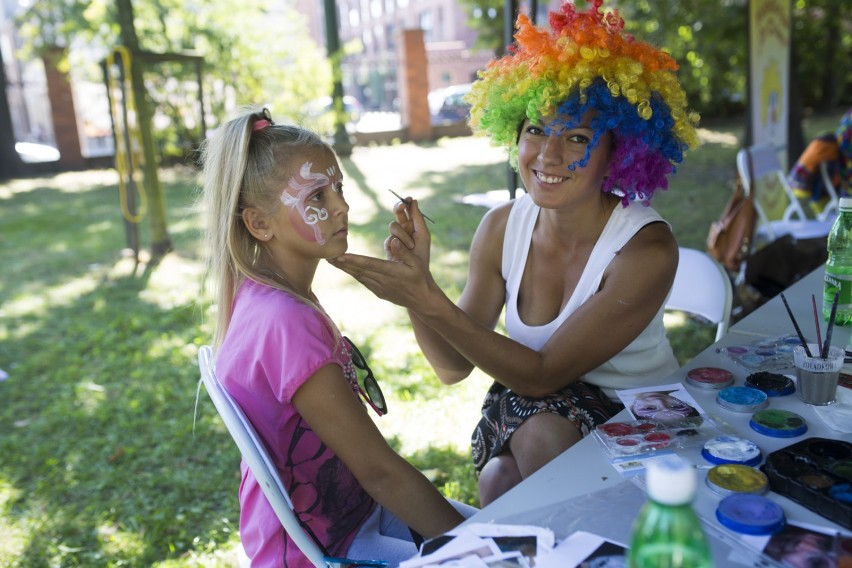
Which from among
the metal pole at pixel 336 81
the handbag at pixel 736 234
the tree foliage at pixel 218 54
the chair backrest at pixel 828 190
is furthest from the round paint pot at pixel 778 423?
the metal pole at pixel 336 81

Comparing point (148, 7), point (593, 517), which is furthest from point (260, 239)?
point (148, 7)

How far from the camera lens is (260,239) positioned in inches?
66.2

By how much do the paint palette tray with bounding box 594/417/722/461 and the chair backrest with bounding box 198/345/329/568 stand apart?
0.59 meters

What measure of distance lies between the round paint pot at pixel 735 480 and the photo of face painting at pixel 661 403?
21cm

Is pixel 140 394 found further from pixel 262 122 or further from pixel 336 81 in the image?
pixel 336 81

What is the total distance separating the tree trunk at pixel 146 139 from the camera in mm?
6055

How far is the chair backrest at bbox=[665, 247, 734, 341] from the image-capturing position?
2379 millimetres

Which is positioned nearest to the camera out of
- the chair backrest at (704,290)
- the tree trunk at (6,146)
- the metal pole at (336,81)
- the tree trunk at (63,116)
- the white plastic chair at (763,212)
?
the chair backrest at (704,290)

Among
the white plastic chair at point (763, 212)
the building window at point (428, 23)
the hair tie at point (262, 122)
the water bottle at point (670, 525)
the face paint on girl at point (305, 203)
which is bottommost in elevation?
the white plastic chair at point (763, 212)

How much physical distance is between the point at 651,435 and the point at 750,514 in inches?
11.6

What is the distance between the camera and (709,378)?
157 cm

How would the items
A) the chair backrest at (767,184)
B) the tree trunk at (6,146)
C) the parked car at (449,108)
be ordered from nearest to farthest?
the chair backrest at (767,184) → the tree trunk at (6,146) → the parked car at (449,108)

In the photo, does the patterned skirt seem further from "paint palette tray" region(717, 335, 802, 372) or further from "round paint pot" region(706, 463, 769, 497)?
"round paint pot" region(706, 463, 769, 497)

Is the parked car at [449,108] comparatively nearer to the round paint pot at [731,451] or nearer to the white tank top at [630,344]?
the white tank top at [630,344]
